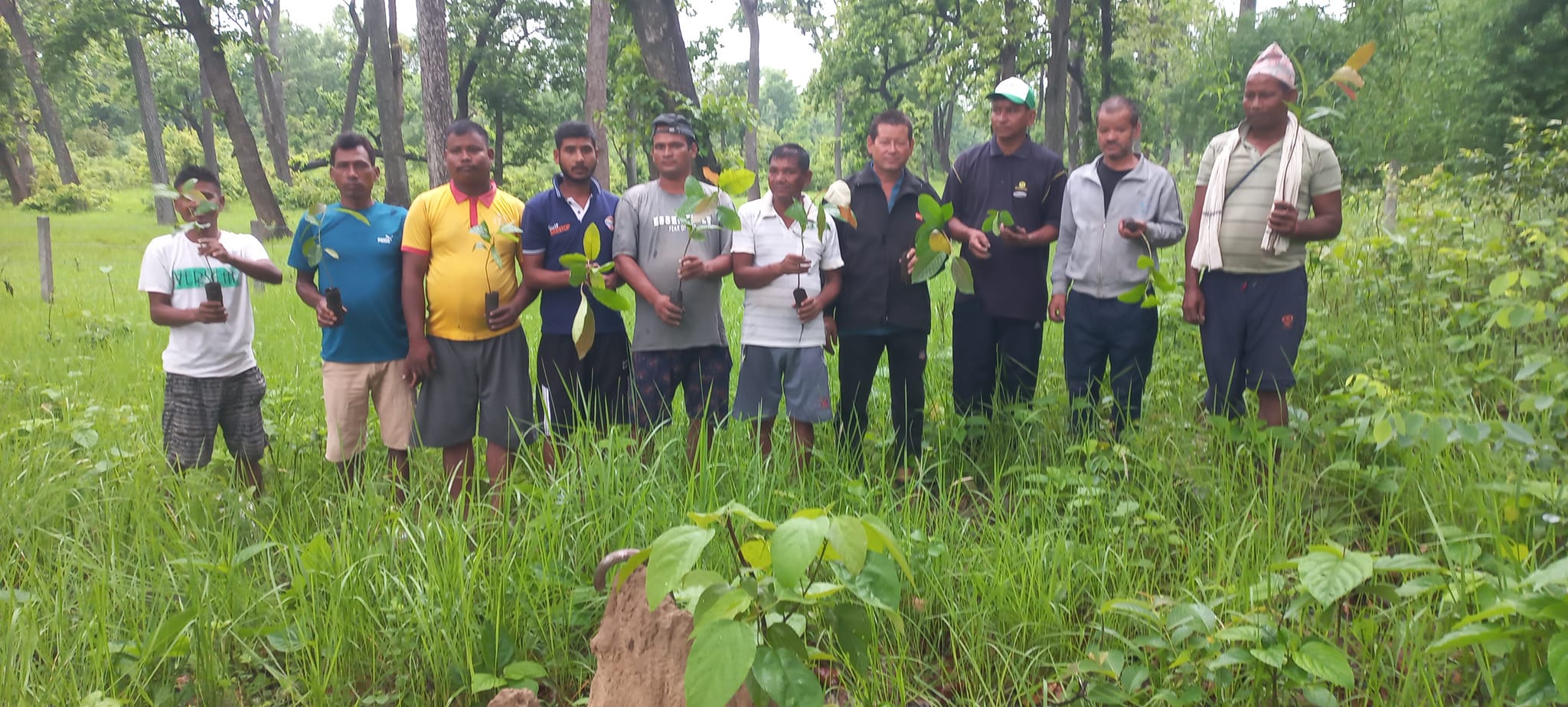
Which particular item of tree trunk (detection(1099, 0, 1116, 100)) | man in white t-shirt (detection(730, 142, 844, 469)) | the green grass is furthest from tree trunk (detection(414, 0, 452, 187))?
tree trunk (detection(1099, 0, 1116, 100))

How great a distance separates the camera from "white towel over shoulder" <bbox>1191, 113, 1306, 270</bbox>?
3.46 metres

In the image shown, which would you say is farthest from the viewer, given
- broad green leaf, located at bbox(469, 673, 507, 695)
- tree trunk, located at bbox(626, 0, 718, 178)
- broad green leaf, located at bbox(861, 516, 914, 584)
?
tree trunk, located at bbox(626, 0, 718, 178)

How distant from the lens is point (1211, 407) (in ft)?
12.5

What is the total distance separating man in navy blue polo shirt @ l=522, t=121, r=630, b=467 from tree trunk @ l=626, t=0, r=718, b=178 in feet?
12.0

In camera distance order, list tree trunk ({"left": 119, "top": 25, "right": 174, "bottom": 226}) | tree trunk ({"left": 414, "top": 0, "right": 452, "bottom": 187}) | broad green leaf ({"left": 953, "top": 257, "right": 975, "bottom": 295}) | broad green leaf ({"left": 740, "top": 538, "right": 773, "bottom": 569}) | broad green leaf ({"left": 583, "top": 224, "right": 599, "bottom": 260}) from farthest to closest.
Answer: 1. tree trunk ({"left": 119, "top": 25, "right": 174, "bottom": 226})
2. tree trunk ({"left": 414, "top": 0, "right": 452, "bottom": 187})
3. broad green leaf ({"left": 953, "top": 257, "right": 975, "bottom": 295})
4. broad green leaf ({"left": 583, "top": 224, "right": 599, "bottom": 260})
5. broad green leaf ({"left": 740, "top": 538, "right": 773, "bottom": 569})

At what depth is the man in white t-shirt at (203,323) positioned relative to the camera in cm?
358

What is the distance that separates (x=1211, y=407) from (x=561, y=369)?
111 inches

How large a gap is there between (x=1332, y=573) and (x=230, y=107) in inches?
549

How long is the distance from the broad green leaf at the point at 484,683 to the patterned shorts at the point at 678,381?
4.81 feet

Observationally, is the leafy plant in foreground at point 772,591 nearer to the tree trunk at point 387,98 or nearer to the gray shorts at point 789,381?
the gray shorts at point 789,381

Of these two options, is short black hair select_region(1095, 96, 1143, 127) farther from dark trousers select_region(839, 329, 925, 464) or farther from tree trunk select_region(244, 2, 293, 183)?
tree trunk select_region(244, 2, 293, 183)

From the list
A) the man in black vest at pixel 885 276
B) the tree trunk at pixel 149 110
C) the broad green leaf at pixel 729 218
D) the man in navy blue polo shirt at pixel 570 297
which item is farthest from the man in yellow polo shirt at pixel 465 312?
the tree trunk at pixel 149 110

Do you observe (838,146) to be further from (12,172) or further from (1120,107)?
(1120,107)

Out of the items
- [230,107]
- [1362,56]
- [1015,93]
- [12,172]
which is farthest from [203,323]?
[12,172]
